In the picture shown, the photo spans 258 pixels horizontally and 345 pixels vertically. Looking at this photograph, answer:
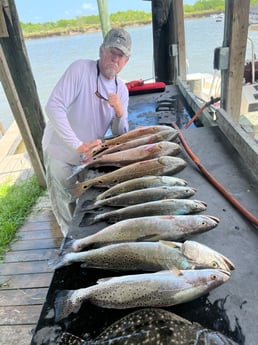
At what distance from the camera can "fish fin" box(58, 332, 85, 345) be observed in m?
1.19

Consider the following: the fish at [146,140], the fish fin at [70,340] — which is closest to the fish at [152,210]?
the fish fin at [70,340]

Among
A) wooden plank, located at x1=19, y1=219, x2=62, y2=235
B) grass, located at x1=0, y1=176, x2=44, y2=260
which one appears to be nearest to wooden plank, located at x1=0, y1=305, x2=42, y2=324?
grass, located at x1=0, y1=176, x2=44, y2=260

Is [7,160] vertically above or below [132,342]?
below

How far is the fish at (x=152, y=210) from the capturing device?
1.84 metres

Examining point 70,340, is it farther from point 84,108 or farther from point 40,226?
point 40,226

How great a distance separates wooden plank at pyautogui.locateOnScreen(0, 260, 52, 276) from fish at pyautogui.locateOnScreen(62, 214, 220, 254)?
216 cm

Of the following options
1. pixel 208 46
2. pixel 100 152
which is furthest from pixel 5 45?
pixel 208 46

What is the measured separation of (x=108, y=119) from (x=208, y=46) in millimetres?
24989

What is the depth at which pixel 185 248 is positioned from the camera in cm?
149

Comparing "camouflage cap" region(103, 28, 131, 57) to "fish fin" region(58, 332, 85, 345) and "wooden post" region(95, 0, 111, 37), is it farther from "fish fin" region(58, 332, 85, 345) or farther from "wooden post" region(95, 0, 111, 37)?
"wooden post" region(95, 0, 111, 37)

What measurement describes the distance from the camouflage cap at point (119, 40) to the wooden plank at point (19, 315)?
111 inches

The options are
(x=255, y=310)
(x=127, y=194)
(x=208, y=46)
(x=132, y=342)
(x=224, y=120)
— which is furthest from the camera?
(x=208, y=46)

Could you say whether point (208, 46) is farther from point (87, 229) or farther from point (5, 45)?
point (87, 229)

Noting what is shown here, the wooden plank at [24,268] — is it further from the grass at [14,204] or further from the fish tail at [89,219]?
the fish tail at [89,219]
